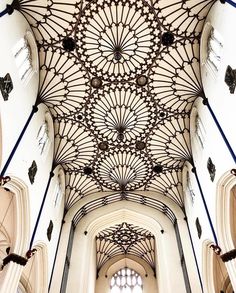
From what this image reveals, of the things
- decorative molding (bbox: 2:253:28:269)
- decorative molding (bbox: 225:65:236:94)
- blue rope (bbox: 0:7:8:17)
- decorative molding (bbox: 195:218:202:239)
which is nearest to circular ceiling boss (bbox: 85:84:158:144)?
decorative molding (bbox: 225:65:236:94)

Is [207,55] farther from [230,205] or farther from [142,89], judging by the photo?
[230,205]

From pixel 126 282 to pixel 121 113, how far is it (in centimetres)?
1267

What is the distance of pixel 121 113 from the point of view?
14.0 meters

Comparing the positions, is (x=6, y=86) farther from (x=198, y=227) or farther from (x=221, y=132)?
(x=198, y=227)

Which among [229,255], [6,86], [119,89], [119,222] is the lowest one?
[229,255]

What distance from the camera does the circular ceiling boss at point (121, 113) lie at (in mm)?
13328

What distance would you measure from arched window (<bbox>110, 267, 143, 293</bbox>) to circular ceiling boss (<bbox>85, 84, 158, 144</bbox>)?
11.0 meters

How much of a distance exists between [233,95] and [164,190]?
8.44m

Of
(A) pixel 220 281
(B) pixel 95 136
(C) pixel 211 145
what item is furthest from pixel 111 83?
(A) pixel 220 281

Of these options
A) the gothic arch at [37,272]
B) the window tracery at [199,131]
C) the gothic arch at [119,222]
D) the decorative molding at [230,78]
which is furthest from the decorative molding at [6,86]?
the gothic arch at [119,222]

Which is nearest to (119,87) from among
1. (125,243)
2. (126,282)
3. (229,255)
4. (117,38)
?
(117,38)

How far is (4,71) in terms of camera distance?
8.80 m

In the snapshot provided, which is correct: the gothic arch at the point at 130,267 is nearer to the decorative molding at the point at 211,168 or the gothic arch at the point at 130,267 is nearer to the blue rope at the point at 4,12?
the decorative molding at the point at 211,168

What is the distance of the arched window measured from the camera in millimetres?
19344
